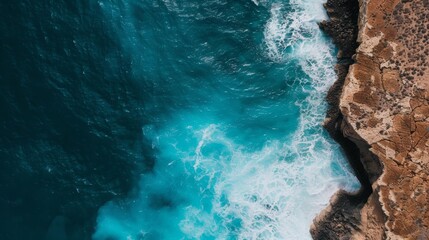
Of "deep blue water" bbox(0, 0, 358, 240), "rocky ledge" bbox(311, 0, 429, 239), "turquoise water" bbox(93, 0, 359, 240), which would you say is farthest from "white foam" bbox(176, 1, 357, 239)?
"rocky ledge" bbox(311, 0, 429, 239)

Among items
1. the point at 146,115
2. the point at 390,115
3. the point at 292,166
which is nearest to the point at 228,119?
the point at 292,166

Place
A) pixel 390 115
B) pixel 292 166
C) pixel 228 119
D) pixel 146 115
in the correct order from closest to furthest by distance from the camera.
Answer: pixel 390 115 < pixel 292 166 < pixel 228 119 < pixel 146 115

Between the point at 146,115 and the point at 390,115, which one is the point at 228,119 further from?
the point at 390,115

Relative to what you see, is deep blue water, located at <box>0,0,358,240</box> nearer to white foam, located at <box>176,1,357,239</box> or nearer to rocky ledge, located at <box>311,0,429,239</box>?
white foam, located at <box>176,1,357,239</box>

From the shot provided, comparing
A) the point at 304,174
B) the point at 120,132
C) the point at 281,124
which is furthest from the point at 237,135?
the point at 120,132

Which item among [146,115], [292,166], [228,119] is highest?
[146,115]

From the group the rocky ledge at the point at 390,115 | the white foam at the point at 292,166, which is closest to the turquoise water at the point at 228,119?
the white foam at the point at 292,166

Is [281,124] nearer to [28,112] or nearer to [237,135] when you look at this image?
[237,135]
